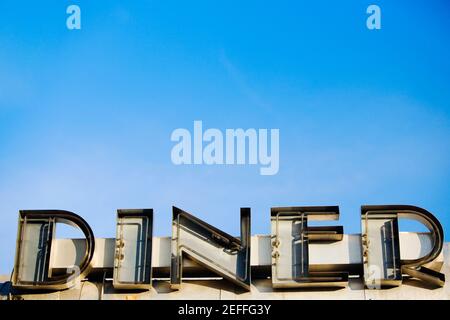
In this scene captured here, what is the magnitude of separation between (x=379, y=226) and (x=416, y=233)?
977 millimetres

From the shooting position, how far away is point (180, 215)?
23922 mm

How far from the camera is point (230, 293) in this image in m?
23.4

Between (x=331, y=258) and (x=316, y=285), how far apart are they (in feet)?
2.78

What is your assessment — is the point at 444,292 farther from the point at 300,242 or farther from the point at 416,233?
the point at 300,242
